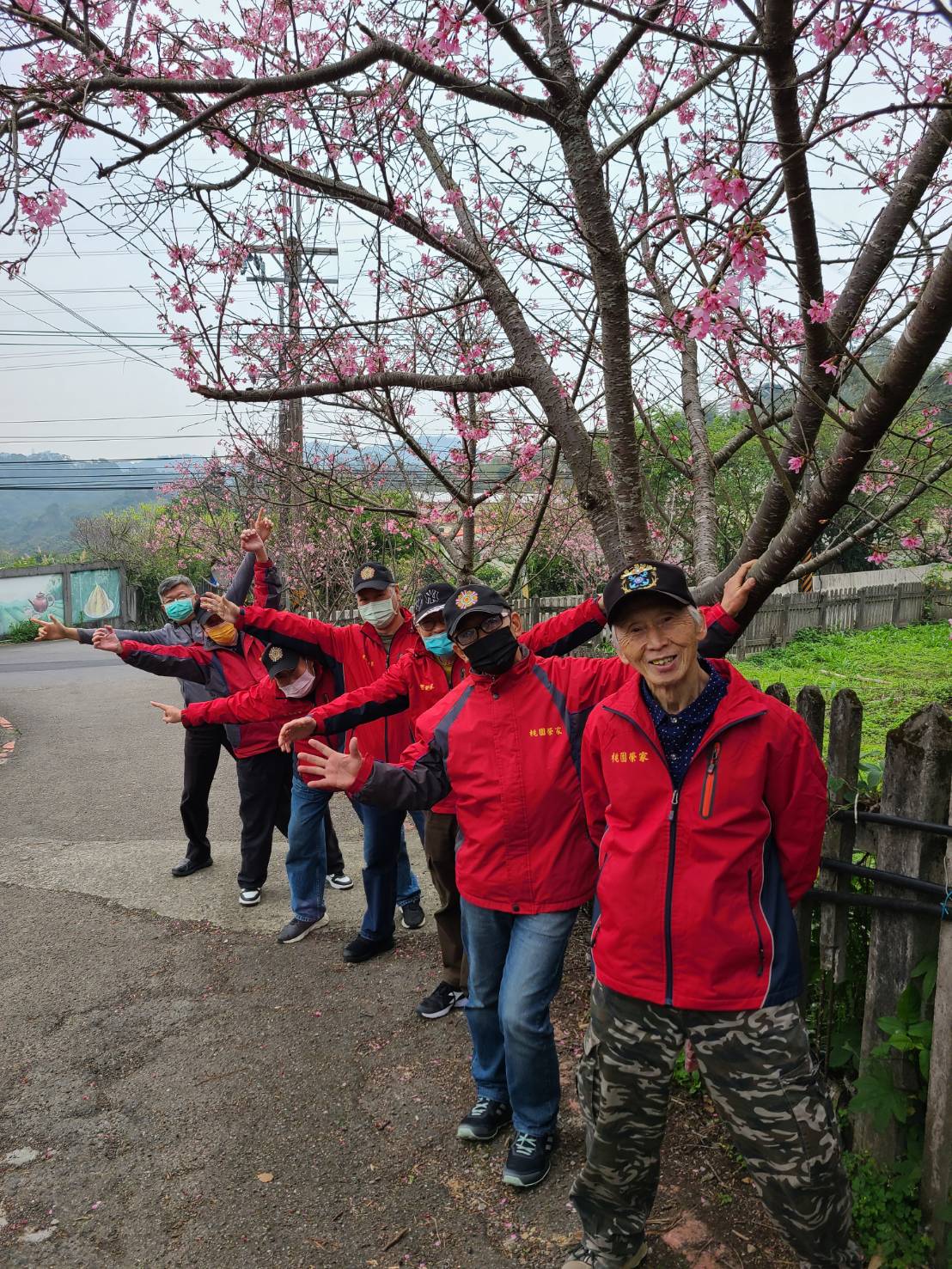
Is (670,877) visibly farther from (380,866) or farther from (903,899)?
(380,866)

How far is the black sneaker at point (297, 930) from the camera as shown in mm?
4953

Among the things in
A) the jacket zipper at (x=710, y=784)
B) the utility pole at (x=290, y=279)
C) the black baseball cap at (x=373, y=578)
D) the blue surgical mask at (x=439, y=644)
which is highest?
the utility pole at (x=290, y=279)

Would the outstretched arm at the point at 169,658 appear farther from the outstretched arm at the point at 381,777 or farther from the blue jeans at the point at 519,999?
the blue jeans at the point at 519,999

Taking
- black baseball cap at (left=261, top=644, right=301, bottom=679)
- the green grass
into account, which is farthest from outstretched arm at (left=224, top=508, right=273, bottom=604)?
the green grass

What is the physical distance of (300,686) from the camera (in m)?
4.95

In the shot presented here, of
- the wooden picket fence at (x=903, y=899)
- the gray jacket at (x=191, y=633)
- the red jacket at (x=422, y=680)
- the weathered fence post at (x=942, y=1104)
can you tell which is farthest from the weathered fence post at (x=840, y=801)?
the gray jacket at (x=191, y=633)

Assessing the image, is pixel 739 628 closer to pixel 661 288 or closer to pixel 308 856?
pixel 661 288

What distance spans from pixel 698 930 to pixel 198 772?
448 cm

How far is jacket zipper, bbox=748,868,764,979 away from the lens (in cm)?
216

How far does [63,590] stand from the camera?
111ft

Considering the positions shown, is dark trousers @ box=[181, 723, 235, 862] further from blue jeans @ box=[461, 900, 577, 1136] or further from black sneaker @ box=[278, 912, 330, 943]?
blue jeans @ box=[461, 900, 577, 1136]

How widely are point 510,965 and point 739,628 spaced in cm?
142

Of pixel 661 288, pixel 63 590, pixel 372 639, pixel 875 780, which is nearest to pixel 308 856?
pixel 372 639

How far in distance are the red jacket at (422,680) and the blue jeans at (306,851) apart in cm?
96
